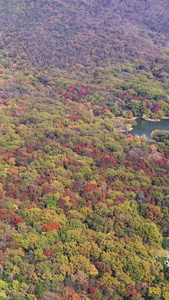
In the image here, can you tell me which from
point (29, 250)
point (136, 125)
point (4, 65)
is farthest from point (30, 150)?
point (4, 65)

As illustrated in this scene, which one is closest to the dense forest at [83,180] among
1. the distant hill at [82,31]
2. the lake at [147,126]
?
the lake at [147,126]

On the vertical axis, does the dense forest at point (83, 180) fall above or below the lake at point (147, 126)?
above

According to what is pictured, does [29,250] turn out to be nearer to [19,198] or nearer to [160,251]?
[19,198]

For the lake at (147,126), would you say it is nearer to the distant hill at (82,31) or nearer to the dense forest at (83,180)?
the dense forest at (83,180)

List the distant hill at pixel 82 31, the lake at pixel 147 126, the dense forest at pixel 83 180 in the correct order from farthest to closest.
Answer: the distant hill at pixel 82 31, the lake at pixel 147 126, the dense forest at pixel 83 180

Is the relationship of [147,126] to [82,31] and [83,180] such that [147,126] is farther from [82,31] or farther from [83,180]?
[82,31]

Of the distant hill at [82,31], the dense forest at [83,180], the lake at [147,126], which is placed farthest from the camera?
the distant hill at [82,31]

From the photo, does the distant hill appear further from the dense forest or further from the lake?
the lake

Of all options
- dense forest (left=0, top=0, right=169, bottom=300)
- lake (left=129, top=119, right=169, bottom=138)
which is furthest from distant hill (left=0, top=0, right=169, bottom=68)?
lake (left=129, top=119, right=169, bottom=138)
